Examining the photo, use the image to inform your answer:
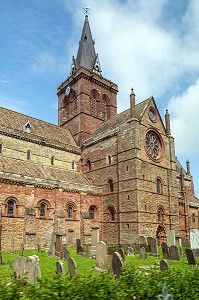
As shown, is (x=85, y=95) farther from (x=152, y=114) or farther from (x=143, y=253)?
(x=143, y=253)

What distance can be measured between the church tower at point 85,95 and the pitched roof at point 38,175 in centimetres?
599

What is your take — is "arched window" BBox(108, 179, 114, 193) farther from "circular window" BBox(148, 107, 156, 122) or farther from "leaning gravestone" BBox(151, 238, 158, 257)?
"leaning gravestone" BBox(151, 238, 158, 257)

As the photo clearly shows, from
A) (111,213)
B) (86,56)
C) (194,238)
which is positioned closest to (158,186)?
(111,213)

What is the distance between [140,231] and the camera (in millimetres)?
23391

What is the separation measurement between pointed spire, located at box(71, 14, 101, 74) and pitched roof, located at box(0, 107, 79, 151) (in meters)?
10.1

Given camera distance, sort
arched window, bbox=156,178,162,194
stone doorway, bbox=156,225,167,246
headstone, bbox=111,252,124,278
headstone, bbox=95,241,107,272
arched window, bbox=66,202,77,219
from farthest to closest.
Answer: arched window, bbox=156,178,162,194 → stone doorway, bbox=156,225,167,246 → arched window, bbox=66,202,77,219 → headstone, bbox=95,241,107,272 → headstone, bbox=111,252,124,278

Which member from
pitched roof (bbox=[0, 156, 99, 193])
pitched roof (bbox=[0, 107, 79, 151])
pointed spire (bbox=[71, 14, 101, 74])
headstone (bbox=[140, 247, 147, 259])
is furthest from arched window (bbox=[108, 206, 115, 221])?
pointed spire (bbox=[71, 14, 101, 74])

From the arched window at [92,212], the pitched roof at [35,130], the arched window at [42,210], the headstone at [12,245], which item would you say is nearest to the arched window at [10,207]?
the headstone at [12,245]

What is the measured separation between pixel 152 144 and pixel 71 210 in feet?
35.8

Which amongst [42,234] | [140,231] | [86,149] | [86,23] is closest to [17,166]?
[42,234]

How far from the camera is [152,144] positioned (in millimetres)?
28344

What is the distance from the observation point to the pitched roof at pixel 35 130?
2694cm

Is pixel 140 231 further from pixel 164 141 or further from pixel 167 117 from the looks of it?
pixel 167 117

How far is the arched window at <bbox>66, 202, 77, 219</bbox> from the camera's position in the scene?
24.9 m
